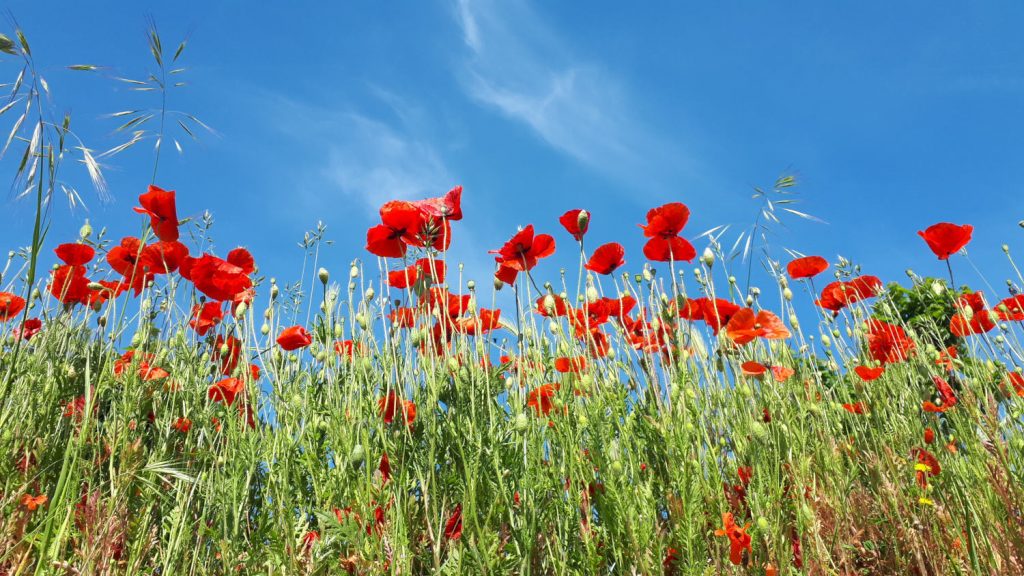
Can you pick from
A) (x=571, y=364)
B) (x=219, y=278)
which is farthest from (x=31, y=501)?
(x=571, y=364)

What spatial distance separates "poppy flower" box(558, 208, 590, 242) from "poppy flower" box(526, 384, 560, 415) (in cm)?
54

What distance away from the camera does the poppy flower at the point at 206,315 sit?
2.78m

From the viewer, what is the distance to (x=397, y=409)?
1949mm

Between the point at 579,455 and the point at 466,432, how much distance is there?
331 millimetres

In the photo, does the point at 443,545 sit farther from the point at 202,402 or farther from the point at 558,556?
the point at 202,402

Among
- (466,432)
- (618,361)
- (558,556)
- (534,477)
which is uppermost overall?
(618,361)

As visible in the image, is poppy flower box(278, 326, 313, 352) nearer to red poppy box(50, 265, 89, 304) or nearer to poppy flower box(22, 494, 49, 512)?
poppy flower box(22, 494, 49, 512)

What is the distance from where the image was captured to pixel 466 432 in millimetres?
1836

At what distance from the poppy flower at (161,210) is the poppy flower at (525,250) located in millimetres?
1213

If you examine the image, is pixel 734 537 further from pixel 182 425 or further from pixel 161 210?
pixel 161 210

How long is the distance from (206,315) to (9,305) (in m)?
0.93

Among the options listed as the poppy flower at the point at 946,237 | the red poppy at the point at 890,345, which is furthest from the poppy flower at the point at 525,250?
the poppy flower at the point at 946,237

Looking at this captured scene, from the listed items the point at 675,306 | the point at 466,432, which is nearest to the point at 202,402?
the point at 466,432

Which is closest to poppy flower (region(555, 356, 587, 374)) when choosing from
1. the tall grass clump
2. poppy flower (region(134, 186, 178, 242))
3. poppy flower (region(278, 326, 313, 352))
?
the tall grass clump
